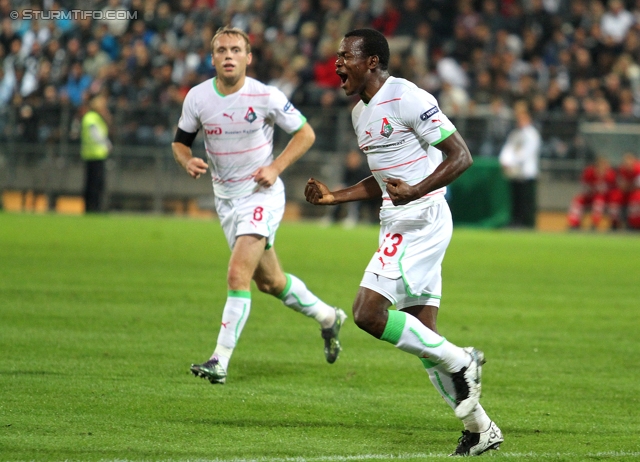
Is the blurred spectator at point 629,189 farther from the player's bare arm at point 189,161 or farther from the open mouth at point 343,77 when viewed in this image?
the open mouth at point 343,77

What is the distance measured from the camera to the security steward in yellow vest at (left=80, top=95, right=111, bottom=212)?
73.8 feet

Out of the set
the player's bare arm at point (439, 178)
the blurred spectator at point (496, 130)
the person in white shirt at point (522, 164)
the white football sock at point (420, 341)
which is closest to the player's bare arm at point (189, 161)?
the player's bare arm at point (439, 178)

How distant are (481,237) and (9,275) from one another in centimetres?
1073

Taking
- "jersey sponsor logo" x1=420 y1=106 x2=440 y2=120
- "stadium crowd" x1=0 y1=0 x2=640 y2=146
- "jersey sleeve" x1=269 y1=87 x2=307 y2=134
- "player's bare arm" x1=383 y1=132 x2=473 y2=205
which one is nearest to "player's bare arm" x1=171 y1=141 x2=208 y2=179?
"jersey sleeve" x1=269 y1=87 x2=307 y2=134

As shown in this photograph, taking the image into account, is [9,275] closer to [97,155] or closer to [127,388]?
[127,388]

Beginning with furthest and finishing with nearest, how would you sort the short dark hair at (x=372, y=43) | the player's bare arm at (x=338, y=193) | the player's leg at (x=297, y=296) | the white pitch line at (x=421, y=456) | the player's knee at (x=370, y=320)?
the player's leg at (x=297, y=296)
the player's bare arm at (x=338, y=193)
the short dark hair at (x=372, y=43)
the player's knee at (x=370, y=320)
the white pitch line at (x=421, y=456)

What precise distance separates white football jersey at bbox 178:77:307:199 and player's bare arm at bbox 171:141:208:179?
142 mm

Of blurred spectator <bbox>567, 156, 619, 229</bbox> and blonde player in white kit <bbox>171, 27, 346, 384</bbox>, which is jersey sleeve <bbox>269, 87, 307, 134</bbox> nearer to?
blonde player in white kit <bbox>171, 27, 346, 384</bbox>

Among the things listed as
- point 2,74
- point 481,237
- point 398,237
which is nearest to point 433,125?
point 398,237

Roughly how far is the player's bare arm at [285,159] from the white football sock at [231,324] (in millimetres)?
823

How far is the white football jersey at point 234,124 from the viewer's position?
762 cm

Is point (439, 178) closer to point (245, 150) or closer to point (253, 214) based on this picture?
point (253, 214)

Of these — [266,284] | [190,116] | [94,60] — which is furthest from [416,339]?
[94,60]

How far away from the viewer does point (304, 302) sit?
7961 mm
